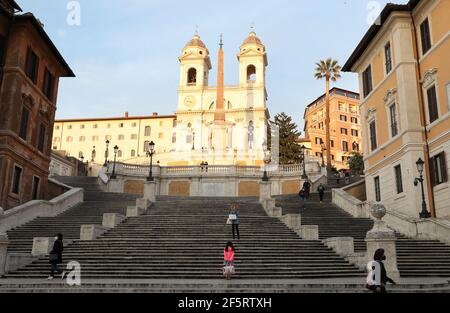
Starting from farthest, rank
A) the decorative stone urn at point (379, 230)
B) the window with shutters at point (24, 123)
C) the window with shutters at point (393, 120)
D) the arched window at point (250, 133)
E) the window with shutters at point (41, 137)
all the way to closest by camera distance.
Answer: the arched window at point (250, 133) → the window with shutters at point (41, 137) → the window with shutters at point (24, 123) → the window with shutters at point (393, 120) → the decorative stone urn at point (379, 230)

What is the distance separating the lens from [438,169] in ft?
73.6

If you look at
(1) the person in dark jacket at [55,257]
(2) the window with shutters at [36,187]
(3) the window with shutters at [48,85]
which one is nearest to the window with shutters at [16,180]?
(2) the window with shutters at [36,187]

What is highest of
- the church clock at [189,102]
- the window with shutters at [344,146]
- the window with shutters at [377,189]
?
the church clock at [189,102]

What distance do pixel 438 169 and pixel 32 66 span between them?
25.8 metres

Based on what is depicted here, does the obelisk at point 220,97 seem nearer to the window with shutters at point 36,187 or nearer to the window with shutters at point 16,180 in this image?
the window with shutters at point 36,187

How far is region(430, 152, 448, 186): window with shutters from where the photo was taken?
2178 centimetres

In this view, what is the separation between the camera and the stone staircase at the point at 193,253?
1523 cm

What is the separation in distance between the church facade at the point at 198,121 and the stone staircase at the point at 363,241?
4166cm

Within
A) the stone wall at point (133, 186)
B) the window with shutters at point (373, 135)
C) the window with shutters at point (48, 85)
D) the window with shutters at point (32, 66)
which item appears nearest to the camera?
the window with shutters at point (32, 66)

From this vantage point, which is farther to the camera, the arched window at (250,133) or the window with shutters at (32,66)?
the arched window at (250,133)

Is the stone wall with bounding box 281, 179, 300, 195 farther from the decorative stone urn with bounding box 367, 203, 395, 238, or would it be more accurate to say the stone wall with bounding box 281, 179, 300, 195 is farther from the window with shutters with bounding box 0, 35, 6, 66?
the decorative stone urn with bounding box 367, 203, 395, 238

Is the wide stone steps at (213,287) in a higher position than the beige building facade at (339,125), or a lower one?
lower
